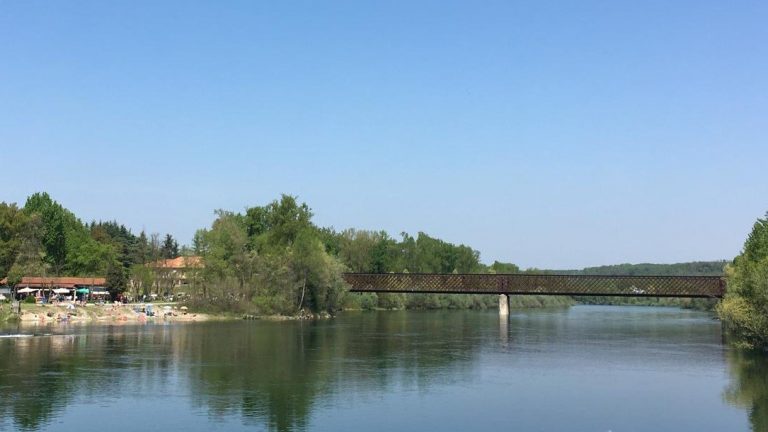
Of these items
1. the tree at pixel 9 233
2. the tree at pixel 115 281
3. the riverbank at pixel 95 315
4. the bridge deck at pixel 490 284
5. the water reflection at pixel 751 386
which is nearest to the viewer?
the water reflection at pixel 751 386

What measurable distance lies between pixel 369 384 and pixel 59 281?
3657 inches

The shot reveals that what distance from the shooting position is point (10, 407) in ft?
114

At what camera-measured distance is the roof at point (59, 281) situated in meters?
116

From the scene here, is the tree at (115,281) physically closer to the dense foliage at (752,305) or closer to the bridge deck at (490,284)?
the bridge deck at (490,284)

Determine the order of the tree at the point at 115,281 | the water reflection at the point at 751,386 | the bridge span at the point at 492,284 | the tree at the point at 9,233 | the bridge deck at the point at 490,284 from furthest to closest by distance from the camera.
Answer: the tree at the point at 115,281 → the bridge span at the point at 492,284 → the bridge deck at the point at 490,284 → the tree at the point at 9,233 → the water reflection at the point at 751,386

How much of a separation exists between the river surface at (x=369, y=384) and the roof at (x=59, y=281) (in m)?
45.4

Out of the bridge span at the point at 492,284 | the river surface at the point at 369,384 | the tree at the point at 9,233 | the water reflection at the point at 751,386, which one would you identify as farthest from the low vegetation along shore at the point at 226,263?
the river surface at the point at 369,384

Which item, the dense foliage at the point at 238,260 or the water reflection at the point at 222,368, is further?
the dense foliage at the point at 238,260

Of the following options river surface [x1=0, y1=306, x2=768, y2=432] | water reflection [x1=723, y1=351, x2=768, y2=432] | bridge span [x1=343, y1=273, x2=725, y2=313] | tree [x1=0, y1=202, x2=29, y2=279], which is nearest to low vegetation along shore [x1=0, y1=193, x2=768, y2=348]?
tree [x1=0, y1=202, x2=29, y2=279]

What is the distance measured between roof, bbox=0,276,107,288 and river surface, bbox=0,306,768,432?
45.4 metres

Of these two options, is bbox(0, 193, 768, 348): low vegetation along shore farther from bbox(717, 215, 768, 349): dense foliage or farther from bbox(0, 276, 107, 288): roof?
bbox(717, 215, 768, 349): dense foliage

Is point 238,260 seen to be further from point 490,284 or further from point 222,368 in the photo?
point 222,368

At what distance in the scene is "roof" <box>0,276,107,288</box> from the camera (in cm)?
11650

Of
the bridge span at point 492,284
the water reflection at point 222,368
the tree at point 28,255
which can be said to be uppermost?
the tree at point 28,255
